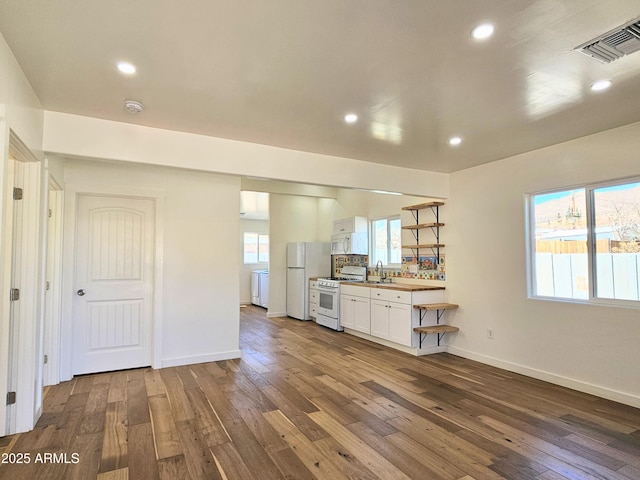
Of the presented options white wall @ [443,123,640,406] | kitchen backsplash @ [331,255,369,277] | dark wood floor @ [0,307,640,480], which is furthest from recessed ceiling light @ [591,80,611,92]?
kitchen backsplash @ [331,255,369,277]

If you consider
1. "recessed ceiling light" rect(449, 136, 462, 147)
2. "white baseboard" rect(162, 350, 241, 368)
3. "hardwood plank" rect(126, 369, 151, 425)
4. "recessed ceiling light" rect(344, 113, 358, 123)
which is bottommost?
"hardwood plank" rect(126, 369, 151, 425)

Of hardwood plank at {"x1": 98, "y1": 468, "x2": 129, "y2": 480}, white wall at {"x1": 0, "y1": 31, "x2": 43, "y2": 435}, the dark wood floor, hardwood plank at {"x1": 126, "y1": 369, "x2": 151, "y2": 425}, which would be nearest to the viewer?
white wall at {"x1": 0, "y1": 31, "x2": 43, "y2": 435}

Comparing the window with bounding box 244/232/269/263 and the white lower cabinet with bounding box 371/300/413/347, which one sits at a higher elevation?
the window with bounding box 244/232/269/263

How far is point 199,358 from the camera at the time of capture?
179 inches

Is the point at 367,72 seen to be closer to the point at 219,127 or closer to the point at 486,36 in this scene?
the point at 486,36

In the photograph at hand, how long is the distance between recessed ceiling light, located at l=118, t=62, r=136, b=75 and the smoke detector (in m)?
0.45

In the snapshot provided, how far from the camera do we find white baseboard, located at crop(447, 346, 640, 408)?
3311 millimetres

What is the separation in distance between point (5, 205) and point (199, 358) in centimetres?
290

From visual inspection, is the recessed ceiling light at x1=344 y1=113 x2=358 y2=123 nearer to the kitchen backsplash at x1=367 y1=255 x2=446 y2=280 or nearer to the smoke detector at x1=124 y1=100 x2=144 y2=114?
the smoke detector at x1=124 y1=100 x2=144 y2=114

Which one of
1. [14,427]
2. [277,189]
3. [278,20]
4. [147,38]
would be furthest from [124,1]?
[277,189]

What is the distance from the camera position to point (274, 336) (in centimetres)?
602

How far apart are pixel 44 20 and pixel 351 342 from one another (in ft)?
16.6

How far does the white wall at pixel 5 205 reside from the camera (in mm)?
2035

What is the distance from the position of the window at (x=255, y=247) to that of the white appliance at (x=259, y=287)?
0.60 meters
